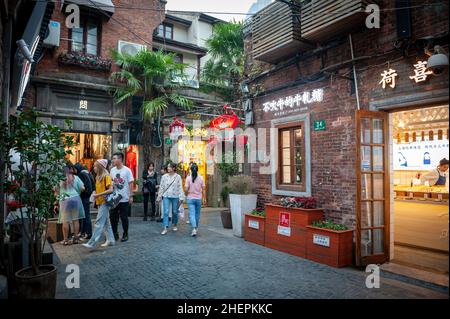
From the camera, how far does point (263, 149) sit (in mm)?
8242

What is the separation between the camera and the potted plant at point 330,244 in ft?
18.0

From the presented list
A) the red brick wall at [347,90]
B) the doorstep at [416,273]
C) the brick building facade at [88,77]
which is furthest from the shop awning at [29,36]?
the doorstep at [416,273]

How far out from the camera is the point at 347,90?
240 inches

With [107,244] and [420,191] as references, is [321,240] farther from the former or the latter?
[420,191]

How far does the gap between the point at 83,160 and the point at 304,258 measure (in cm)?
1032

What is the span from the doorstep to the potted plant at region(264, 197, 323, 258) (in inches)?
57.6

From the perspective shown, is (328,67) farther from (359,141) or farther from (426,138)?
(426,138)

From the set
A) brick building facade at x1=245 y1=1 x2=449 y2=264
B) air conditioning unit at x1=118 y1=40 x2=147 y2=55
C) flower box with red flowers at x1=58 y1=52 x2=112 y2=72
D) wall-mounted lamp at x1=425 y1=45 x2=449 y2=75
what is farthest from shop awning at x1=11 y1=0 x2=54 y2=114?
wall-mounted lamp at x1=425 y1=45 x2=449 y2=75

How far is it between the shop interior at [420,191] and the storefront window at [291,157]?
2432mm

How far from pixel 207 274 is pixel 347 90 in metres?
4.34

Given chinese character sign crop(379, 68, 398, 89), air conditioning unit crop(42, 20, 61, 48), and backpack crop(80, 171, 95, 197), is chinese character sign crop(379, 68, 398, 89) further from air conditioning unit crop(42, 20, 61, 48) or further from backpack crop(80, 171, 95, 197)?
air conditioning unit crop(42, 20, 61, 48)

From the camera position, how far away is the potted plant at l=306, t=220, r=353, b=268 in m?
5.49

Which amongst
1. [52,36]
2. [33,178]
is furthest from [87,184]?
[52,36]
